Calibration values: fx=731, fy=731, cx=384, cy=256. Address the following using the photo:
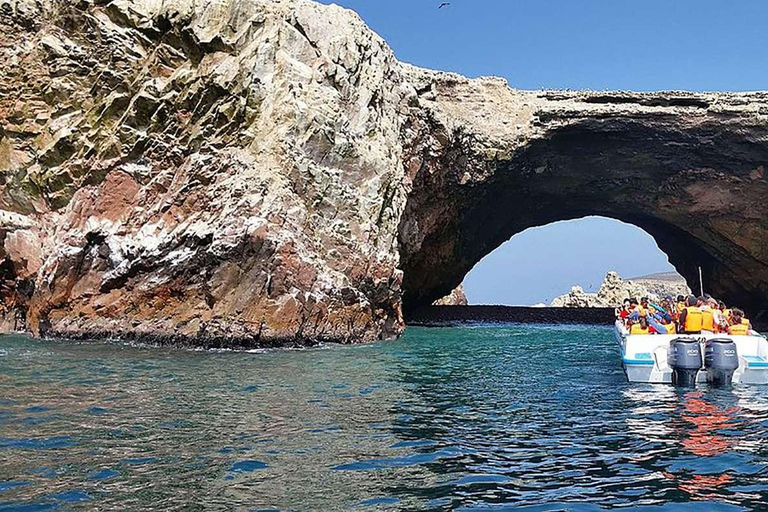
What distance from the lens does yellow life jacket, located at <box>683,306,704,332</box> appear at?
1463 centimetres

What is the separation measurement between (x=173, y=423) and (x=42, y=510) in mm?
3898

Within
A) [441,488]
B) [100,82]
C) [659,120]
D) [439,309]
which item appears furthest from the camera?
[439,309]

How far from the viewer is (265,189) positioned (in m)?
22.7

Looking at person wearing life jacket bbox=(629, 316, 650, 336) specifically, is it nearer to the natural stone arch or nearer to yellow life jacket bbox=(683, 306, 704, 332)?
yellow life jacket bbox=(683, 306, 704, 332)

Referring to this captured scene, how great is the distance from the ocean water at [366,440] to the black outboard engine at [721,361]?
1.08 ft

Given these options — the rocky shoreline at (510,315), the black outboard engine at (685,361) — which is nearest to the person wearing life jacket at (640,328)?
the black outboard engine at (685,361)

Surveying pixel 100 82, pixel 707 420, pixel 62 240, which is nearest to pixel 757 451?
pixel 707 420

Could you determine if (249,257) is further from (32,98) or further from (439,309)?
(439,309)

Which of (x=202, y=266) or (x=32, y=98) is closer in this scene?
(x=202, y=266)

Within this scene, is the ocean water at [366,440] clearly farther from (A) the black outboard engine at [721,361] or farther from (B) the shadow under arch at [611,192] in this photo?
(B) the shadow under arch at [611,192]

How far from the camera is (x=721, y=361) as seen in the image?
13.4 m

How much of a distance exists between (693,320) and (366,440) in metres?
8.51

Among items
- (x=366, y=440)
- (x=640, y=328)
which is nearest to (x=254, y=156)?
(x=640, y=328)

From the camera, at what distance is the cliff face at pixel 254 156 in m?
22.2
